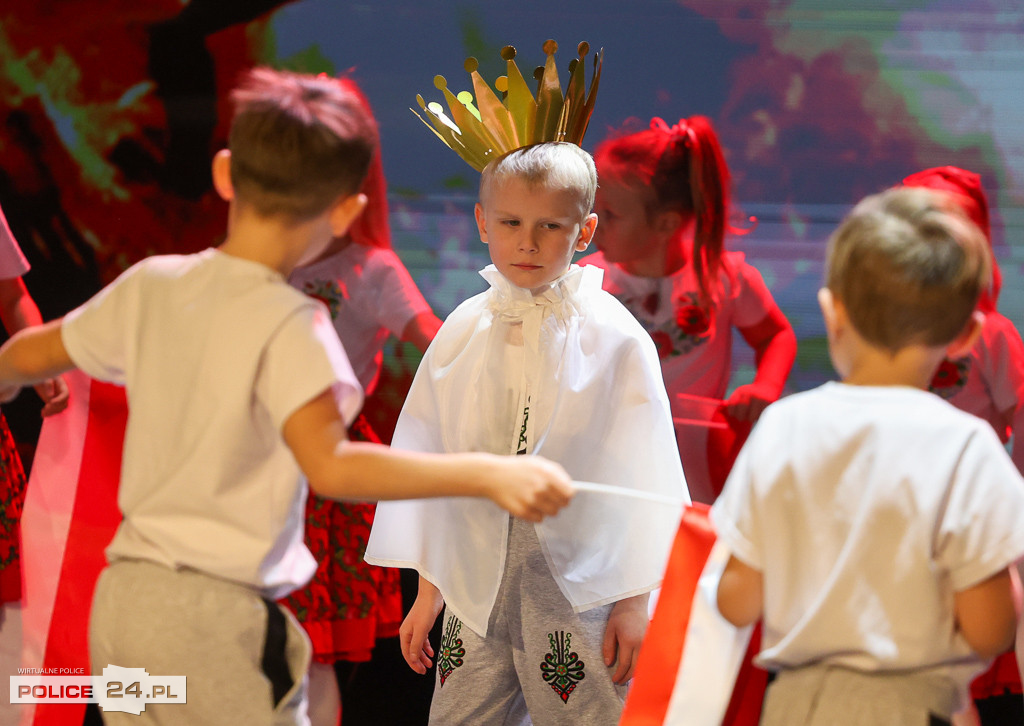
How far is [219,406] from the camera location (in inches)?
54.4

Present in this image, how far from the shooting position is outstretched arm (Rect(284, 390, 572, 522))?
1.33 meters

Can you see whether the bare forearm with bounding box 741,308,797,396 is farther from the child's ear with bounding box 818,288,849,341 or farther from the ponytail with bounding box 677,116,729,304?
the child's ear with bounding box 818,288,849,341

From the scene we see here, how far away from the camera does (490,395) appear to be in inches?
76.5

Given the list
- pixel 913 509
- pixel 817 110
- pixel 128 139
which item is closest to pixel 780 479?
pixel 913 509

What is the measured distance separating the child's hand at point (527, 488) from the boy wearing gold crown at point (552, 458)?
19.7 inches

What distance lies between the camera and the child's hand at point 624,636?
1895mm

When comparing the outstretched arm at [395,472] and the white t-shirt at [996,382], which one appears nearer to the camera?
the outstretched arm at [395,472]

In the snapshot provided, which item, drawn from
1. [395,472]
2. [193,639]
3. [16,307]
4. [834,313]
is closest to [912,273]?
[834,313]

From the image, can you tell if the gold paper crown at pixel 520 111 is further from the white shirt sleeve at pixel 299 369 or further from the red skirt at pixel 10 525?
the red skirt at pixel 10 525

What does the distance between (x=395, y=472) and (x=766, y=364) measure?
141 cm

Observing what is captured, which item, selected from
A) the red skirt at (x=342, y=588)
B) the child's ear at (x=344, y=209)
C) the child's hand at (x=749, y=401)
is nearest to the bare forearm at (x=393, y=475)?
the child's ear at (x=344, y=209)

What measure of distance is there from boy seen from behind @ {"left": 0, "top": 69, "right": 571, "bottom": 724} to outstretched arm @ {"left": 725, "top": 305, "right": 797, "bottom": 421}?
120cm

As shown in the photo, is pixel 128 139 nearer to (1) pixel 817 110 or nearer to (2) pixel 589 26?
(2) pixel 589 26

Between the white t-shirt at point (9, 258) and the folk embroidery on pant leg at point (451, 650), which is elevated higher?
the white t-shirt at point (9, 258)
